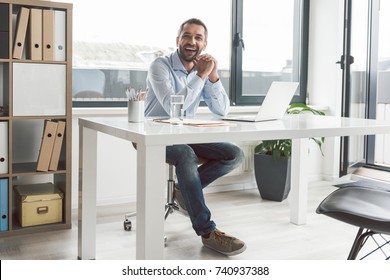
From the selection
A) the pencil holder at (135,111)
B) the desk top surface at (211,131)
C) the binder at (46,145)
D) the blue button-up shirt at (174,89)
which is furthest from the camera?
the binder at (46,145)

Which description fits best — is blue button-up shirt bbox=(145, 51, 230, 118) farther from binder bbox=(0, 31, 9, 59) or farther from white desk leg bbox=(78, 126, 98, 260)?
binder bbox=(0, 31, 9, 59)

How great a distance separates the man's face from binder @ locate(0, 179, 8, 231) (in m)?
1.24

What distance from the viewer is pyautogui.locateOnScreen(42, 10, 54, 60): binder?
2830 mm

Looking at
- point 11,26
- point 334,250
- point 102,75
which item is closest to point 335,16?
point 102,75

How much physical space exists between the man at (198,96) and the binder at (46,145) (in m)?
0.57

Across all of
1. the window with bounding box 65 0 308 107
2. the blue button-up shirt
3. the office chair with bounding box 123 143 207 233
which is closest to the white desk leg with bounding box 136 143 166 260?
the blue button-up shirt

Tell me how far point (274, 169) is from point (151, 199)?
2203mm

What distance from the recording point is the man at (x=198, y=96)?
2.48 metres

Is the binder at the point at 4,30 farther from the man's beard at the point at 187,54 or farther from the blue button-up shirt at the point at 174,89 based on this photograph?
the man's beard at the point at 187,54

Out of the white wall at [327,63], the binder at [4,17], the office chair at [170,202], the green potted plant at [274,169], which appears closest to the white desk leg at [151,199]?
the office chair at [170,202]

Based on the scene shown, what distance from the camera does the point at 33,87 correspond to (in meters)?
2.83

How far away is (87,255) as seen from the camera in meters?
2.39

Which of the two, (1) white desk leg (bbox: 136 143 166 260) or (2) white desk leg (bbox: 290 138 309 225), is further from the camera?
(2) white desk leg (bbox: 290 138 309 225)
